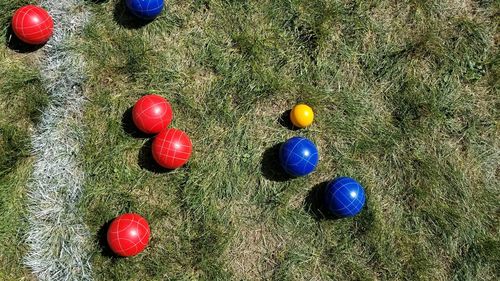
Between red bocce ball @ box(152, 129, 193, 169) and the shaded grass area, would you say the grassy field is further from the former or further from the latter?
red bocce ball @ box(152, 129, 193, 169)

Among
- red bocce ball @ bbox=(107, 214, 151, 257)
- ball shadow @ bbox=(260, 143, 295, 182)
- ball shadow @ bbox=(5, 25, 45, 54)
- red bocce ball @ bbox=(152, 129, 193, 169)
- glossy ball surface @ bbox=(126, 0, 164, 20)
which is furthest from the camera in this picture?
ball shadow @ bbox=(5, 25, 45, 54)

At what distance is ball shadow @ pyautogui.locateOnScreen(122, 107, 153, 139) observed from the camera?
4.95 metres

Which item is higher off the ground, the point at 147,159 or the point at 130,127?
the point at 130,127

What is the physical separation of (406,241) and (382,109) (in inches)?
52.9

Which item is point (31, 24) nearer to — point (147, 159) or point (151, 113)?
point (151, 113)

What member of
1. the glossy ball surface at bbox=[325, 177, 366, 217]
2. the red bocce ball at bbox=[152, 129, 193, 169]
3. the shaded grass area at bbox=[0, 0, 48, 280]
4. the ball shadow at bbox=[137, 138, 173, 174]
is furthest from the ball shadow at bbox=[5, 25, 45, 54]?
the glossy ball surface at bbox=[325, 177, 366, 217]

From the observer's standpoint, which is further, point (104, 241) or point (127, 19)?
point (127, 19)

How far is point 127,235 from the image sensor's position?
438cm

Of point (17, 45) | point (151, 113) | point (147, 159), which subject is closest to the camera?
point (151, 113)

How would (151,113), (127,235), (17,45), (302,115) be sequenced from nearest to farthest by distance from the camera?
(127,235) → (151,113) → (302,115) → (17,45)

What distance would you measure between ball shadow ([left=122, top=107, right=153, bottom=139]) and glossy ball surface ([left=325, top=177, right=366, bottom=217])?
1.89m

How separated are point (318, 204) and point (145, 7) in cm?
257

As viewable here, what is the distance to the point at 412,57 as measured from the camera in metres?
5.12

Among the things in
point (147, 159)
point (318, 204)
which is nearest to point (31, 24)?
point (147, 159)
